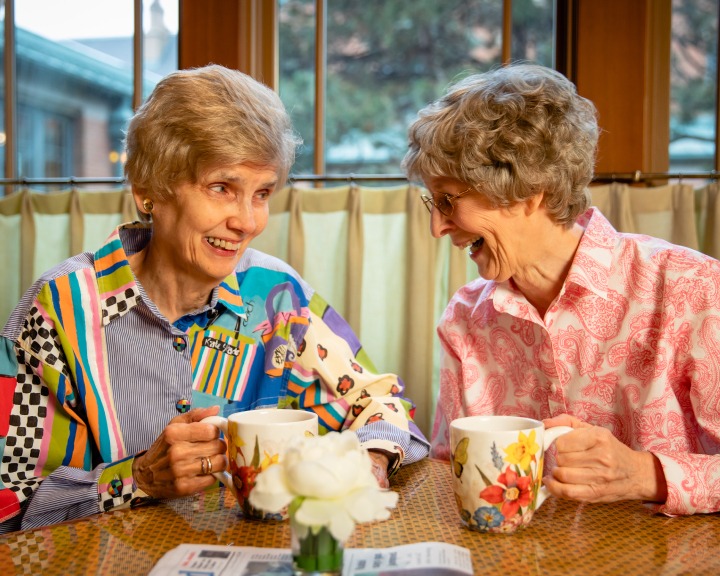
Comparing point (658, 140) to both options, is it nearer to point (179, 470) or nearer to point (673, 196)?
point (673, 196)

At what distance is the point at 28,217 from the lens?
95.3 inches

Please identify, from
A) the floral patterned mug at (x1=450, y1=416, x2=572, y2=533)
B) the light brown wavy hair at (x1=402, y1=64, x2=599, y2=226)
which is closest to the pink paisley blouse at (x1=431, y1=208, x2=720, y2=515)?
the light brown wavy hair at (x1=402, y1=64, x2=599, y2=226)

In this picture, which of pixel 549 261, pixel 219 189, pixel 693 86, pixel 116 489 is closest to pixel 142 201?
pixel 219 189

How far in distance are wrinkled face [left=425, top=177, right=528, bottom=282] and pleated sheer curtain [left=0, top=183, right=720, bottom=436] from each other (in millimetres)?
716

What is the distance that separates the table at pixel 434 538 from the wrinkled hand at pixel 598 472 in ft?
0.09

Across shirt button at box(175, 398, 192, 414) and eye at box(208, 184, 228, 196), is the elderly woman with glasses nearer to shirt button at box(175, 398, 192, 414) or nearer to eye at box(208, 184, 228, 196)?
eye at box(208, 184, 228, 196)

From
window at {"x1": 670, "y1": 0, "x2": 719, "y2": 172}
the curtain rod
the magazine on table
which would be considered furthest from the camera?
window at {"x1": 670, "y1": 0, "x2": 719, "y2": 172}

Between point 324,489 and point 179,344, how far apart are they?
0.77 metres

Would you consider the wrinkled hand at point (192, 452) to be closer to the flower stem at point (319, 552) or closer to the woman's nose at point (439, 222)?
the flower stem at point (319, 552)

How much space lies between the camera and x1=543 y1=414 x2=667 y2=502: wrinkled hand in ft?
3.58

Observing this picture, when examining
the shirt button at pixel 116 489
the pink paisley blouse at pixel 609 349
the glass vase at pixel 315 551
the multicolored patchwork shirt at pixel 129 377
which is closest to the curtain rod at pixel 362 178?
the pink paisley blouse at pixel 609 349

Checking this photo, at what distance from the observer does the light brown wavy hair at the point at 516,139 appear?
54.7 inches

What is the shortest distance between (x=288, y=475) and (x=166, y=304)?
2.69 feet

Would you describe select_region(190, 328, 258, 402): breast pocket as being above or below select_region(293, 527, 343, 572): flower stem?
above
